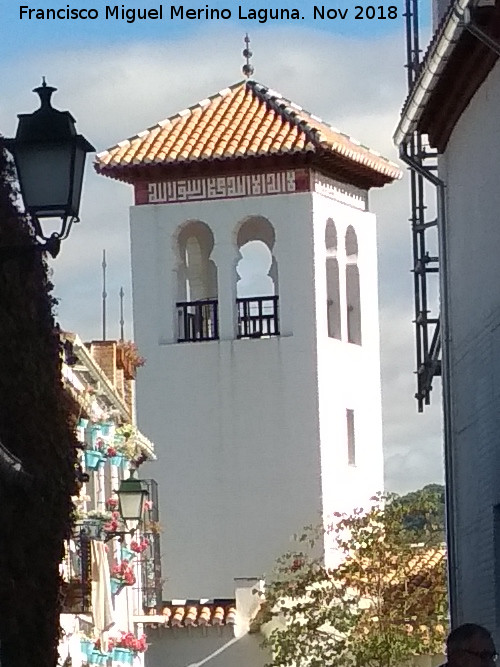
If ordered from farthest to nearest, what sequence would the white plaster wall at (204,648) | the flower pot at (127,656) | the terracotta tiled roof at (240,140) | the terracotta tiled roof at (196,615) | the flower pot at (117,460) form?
the terracotta tiled roof at (240,140), the terracotta tiled roof at (196,615), the white plaster wall at (204,648), the flower pot at (127,656), the flower pot at (117,460)

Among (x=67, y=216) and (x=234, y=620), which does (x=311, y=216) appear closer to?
(x=234, y=620)

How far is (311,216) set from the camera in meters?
44.6

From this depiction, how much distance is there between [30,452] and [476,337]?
382 cm

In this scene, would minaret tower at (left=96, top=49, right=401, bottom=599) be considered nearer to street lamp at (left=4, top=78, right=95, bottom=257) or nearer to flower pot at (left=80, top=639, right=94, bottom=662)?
flower pot at (left=80, top=639, right=94, bottom=662)

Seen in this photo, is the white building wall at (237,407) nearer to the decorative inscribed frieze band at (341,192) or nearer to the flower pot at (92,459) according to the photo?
the decorative inscribed frieze band at (341,192)

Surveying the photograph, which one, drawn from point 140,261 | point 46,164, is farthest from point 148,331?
point 46,164

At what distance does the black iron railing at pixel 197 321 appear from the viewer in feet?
148

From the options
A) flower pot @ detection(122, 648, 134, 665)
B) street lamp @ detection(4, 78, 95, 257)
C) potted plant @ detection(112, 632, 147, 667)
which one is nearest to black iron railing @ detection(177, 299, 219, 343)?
flower pot @ detection(122, 648, 134, 665)

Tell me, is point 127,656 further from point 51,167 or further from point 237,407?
point 51,167

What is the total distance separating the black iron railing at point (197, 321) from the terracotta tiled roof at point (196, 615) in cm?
557

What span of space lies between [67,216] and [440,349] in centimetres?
842

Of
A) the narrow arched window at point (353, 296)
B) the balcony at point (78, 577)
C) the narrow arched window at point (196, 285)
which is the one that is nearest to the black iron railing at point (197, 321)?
the narrow arched window at point (196, 285)

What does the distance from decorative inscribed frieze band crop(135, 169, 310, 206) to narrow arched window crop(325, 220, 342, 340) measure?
1.50 m

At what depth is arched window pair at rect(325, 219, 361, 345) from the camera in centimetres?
4591
